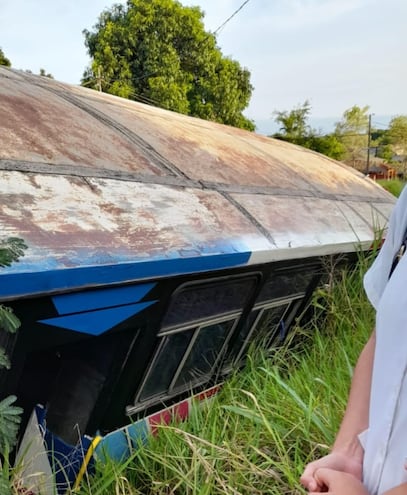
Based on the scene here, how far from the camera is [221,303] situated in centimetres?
268

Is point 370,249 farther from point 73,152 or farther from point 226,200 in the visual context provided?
point 73,152

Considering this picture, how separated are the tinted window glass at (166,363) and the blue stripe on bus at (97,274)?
0.43m

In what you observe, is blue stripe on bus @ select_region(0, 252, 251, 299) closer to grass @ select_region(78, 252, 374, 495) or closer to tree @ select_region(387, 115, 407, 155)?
grass @ select_region(78, 252, 374, 495)

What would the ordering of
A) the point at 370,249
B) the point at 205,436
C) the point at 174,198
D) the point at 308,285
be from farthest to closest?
1. the point at 370,249
2. the point at 308,285
3. the point at 174,198
4. the point at 205,436

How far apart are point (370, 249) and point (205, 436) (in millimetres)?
2028

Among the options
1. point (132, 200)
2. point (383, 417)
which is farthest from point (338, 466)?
point (132, 200)

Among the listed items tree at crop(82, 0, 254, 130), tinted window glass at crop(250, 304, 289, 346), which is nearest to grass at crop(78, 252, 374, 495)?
tinted window glass at crop(250, 304, 289, 346)

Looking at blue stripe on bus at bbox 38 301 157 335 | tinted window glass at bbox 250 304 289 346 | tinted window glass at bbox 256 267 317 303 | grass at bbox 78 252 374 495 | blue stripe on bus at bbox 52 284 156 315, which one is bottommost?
grass at bbox 78 252 374 495

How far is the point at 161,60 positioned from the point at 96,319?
18.2 meters

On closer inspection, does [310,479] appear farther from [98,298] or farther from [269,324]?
[269,324]

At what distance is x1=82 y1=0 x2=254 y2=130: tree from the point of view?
1866 cm

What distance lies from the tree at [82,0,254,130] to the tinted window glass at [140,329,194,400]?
16.6 meters

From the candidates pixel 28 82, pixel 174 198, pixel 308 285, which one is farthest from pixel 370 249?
pixel 28 82

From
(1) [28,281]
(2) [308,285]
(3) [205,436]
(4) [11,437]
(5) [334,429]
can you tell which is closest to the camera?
(4) [11,437]
